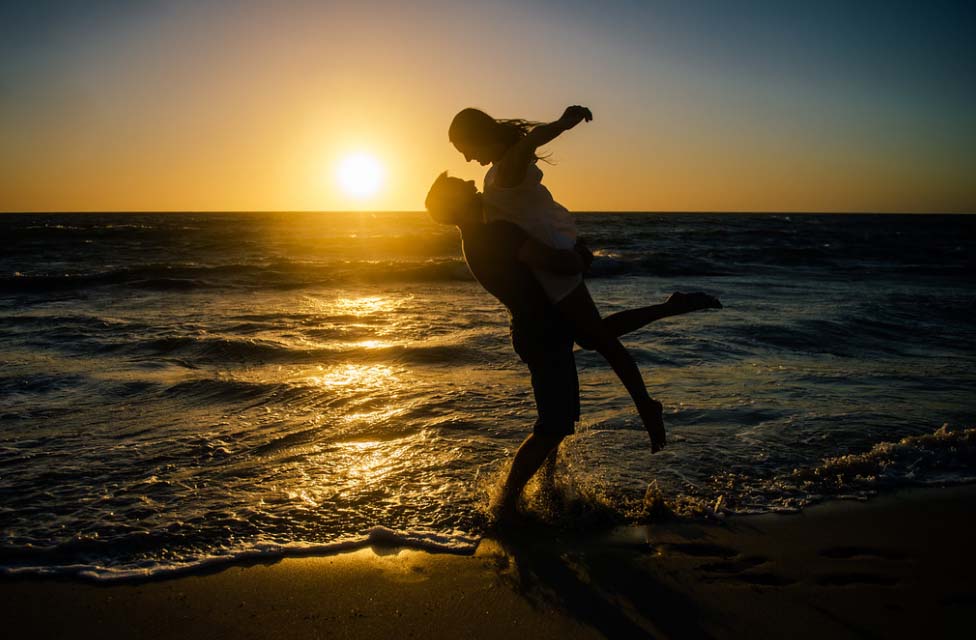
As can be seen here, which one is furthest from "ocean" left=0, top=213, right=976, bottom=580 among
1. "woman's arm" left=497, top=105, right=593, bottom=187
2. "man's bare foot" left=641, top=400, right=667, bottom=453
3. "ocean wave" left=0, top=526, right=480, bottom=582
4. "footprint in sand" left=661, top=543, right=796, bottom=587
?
"woman's arm" left=497, top=105, right=593, bottom=187

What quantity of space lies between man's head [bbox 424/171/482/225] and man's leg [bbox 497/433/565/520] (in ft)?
3.68

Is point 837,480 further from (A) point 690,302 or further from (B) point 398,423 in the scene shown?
(B) point 398,423

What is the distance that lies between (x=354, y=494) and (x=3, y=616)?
62.1 inches

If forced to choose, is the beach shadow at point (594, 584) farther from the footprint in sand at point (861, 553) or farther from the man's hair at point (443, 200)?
the man's hair at point (443, 200)

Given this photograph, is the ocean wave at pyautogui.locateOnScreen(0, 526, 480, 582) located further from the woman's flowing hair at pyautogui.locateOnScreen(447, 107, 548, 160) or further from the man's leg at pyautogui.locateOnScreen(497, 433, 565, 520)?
the woman's flowing hair at pyautogui.locateOnScreen(447, 107, 548, 160)

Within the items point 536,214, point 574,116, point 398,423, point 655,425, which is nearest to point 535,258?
point 536,214

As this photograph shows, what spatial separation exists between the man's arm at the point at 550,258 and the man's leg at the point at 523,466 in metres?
0.87

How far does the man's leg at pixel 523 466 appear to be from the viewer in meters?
3.12

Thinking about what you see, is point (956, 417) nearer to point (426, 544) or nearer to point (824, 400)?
point (824, 400)

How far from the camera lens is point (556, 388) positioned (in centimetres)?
304

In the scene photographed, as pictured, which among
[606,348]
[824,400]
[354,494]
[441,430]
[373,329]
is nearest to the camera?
[606,348]

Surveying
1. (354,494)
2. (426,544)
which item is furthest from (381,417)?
(426,544)

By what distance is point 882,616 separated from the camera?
7.71ft

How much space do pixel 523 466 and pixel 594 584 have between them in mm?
682
